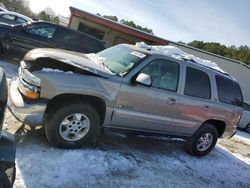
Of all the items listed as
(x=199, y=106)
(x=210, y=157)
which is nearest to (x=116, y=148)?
(x=199, y=106)

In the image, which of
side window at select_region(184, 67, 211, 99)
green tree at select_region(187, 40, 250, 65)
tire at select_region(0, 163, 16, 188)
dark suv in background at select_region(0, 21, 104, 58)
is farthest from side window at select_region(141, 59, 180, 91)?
green tree at select_region(187, 40, 250, 65)

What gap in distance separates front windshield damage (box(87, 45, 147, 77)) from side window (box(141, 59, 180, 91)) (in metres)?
0.25

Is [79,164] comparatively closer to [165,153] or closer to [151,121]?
[151,121]

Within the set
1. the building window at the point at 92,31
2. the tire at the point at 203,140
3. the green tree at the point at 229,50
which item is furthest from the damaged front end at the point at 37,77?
the green tree at the point at 229,50

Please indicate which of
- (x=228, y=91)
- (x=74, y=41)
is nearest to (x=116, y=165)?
(x=228, y=91)

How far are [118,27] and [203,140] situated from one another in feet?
62.2

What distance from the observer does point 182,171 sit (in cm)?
647

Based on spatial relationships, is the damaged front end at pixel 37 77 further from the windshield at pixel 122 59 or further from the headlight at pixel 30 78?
the windshield at pixel 122 59

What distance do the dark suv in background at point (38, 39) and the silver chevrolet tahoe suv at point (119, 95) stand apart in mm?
5641

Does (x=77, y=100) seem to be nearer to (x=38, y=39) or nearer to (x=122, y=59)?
(x=122, y=59)

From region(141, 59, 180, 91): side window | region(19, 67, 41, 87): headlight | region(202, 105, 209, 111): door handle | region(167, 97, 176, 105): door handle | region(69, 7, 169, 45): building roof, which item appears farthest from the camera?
region(69, 7, 169, 45): building roof

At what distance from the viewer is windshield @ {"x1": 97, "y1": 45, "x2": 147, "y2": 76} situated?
606cm

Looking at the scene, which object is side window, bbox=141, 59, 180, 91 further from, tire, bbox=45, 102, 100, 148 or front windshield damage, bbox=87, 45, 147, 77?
tire, bbox=45, 102, 100, 148

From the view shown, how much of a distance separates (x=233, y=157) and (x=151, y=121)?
3.23 m
